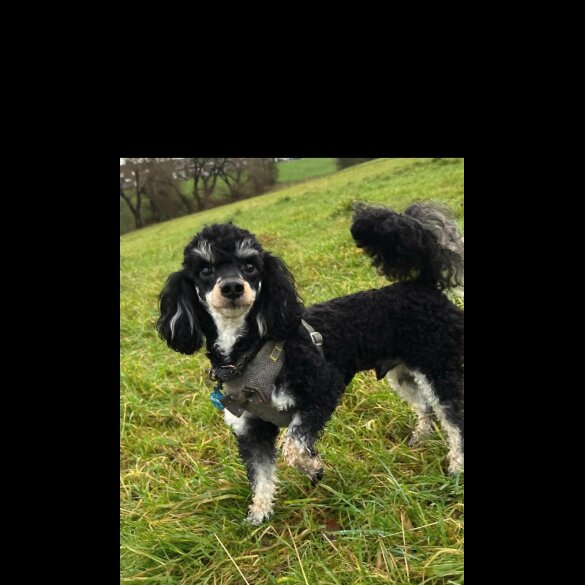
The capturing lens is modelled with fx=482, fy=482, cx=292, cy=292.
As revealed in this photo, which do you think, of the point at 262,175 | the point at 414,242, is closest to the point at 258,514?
the point at 414,242

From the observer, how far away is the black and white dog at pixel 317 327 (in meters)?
2.72

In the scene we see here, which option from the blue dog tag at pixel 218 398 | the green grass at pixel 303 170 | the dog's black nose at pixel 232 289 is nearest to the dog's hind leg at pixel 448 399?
the blue dog tag at pixel 218 398

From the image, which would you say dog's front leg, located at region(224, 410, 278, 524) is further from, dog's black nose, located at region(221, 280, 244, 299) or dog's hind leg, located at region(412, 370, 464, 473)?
dog's hind leg, located at region(412, 370, 464, 473)

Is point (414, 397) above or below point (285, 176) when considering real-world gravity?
above

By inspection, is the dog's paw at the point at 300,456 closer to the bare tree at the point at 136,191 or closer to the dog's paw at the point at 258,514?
the dog's paw at the point at 258,514

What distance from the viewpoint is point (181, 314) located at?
2912 mm

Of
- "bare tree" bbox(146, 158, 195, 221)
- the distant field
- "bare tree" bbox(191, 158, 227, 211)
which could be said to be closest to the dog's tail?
"bare tree" bbox(191, 158, 227, 211)

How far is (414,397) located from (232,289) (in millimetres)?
1765

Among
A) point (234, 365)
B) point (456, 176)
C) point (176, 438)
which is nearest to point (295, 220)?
point (456, 176)

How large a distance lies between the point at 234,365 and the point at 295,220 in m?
10.4

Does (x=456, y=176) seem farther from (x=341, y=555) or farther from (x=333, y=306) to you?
(x=341, y=555)

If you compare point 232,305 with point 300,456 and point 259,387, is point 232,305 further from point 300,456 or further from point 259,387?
point 300,456

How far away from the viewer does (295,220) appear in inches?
509

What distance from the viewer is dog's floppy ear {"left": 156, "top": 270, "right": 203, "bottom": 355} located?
291cm
